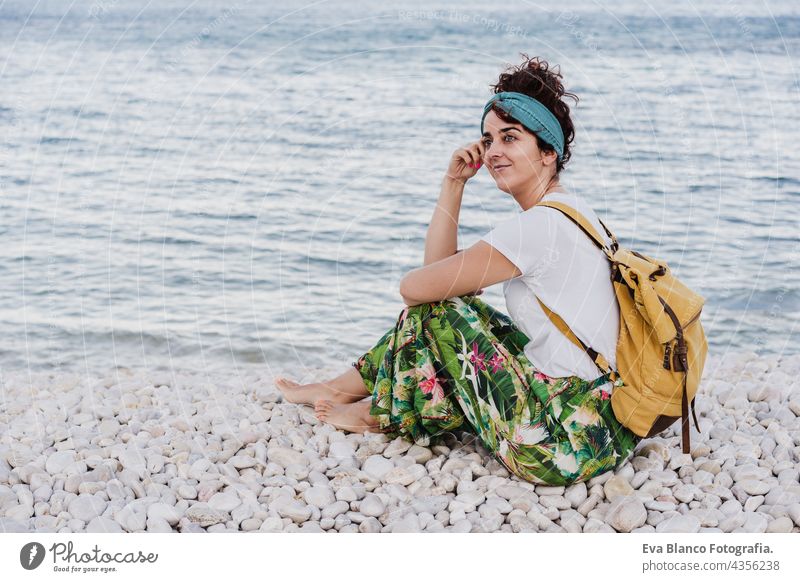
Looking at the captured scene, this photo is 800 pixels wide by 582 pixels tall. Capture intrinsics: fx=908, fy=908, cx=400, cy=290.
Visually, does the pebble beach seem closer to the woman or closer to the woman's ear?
the woman

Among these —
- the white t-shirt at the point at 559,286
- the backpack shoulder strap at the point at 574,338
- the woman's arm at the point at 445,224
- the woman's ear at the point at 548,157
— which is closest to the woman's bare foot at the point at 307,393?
the woman's arm at the point at 445,224

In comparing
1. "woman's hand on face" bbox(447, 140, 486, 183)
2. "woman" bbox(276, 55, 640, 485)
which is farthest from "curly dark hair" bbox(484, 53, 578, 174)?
"woman's hand on face" bbox(447, 140, 486, 183)

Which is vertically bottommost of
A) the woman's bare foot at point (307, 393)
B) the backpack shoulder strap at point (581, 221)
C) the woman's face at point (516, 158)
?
the woman's bare foot at point (307, 393)

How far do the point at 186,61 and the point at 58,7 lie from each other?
11.2 m

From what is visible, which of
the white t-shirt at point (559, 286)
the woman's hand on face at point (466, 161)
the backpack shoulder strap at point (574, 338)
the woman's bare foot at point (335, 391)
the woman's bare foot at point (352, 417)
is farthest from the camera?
the woman's bare foot at point (335, 391)

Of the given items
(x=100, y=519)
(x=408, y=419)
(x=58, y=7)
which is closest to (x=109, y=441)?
(x=100, y=519)

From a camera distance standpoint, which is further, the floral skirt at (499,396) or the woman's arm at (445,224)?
the woman's arm at (445,224)

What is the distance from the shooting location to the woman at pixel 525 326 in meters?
2.85

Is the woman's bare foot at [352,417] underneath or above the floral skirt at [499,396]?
underneath

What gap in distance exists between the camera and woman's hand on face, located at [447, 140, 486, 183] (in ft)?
10.7

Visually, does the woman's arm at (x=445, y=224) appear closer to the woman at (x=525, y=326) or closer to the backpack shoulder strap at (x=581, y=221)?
the woman at (x=525, y=326)

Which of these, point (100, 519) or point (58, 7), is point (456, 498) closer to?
point (100, 519)

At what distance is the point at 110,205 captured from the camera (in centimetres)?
1009

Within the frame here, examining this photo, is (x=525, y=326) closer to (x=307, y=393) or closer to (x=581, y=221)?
(x=581, y=221)
